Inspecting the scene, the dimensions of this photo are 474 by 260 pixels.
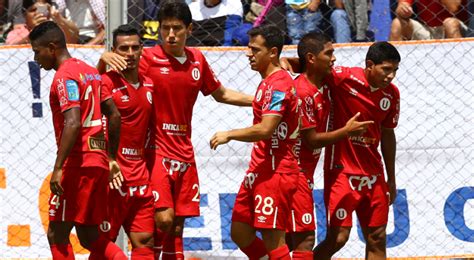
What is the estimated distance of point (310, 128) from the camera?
892cm

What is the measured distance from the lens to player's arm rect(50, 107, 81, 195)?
8.07m

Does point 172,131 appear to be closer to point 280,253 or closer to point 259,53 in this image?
point 259,53

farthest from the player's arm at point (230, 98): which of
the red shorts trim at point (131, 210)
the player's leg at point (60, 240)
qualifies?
the player's leg at point (60, 240)

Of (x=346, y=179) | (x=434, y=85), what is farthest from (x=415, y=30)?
(x=346, y=179)

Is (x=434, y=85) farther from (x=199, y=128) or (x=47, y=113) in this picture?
(x=47, y=113)

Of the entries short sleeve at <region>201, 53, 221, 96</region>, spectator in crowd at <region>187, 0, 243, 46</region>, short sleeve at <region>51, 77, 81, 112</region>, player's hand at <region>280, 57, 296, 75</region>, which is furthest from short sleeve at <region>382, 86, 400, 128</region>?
short sleeve at <region>51, 77, 81, 112</region>

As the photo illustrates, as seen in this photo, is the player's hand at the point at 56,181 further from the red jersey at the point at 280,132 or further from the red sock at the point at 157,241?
the red jersey at the point at 280,132

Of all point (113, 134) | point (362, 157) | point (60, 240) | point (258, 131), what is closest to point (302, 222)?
point (362, 157)

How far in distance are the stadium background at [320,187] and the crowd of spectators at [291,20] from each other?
2.14ft

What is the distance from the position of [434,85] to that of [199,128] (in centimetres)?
223

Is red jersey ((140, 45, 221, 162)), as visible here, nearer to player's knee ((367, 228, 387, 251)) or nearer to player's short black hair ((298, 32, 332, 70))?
player's short black hair ((298, 32, 332, 70))

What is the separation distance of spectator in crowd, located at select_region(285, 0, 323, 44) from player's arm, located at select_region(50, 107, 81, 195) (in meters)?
3.33

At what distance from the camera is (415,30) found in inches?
438

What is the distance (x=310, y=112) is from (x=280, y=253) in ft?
3.83
